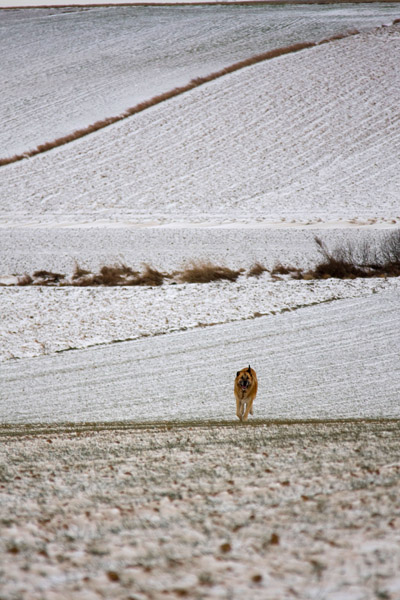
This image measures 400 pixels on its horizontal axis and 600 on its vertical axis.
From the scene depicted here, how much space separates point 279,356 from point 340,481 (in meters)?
6.18

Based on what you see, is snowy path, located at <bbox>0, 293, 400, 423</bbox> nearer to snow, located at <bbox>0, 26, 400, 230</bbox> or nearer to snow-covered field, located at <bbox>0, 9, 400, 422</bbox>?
snow-covered field, located at <bbox>0, 9, 400, 422</bbox>

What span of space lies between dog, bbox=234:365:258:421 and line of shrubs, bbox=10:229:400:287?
26.1ft

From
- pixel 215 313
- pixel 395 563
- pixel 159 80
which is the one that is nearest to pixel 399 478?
pixel 395 563

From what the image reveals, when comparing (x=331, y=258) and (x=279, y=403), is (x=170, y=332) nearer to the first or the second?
(x=279, y=403)

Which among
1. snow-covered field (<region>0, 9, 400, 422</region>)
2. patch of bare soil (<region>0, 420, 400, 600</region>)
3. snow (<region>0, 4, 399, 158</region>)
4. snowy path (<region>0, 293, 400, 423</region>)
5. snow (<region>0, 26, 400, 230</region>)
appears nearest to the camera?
patch of bare soil (<region>0, 420, 400, 600</region>)

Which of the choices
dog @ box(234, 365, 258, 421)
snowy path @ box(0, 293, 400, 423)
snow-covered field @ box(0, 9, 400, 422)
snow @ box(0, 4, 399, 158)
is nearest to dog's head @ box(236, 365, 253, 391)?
dog @ box(234, 365, 258, 421)

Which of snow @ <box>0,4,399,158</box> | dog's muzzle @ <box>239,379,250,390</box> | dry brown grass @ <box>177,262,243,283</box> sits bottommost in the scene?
dog's muzzle @ <box>239,379,250,390</box>

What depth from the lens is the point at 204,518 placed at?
332cm

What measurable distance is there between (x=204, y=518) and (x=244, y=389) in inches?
130

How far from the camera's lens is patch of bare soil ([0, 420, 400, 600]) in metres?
2.65

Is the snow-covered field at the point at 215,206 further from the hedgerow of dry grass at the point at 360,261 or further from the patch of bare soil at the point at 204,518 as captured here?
Result: the patch of bare soil at the point at 204,518

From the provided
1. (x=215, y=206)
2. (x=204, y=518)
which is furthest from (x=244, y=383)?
(x=215, y=206)

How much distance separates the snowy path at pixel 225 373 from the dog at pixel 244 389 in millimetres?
907

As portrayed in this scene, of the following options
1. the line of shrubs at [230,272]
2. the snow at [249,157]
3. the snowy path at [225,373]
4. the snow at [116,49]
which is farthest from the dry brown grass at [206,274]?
the snow at [116,49]
